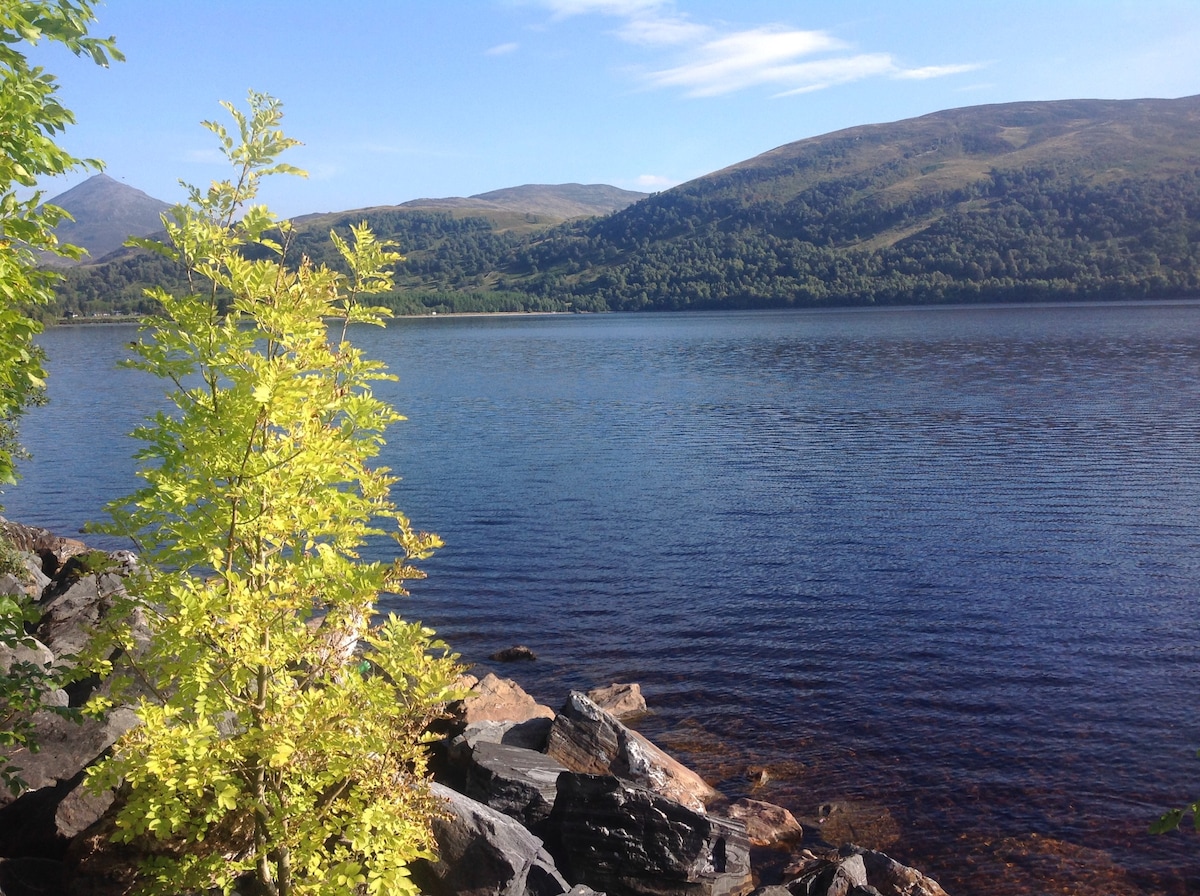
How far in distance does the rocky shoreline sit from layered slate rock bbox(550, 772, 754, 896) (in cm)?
2

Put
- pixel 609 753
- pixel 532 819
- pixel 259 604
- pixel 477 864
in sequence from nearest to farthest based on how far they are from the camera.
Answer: pixel 259 604 → pixel 477 864 → pixel 532 819 → pixel 609 753

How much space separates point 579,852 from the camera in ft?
43.4

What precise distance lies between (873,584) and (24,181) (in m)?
24.1

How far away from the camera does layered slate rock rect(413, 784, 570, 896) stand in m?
11.3

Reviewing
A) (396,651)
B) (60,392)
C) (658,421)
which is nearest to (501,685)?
(396,651)

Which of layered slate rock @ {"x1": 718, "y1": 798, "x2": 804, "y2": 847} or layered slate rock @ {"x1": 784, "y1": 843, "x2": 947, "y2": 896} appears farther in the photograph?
layered slate rock @ {"x1": 718, "y1": 798, "x2": 804, "y2": 847}

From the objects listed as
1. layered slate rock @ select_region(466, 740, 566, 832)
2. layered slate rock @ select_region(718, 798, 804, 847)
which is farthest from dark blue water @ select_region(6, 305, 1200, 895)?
layered slate rock @ select_region(466, 740, 566, 832)

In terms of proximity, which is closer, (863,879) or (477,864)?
(477,864)

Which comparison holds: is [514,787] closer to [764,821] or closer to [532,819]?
[532,819]

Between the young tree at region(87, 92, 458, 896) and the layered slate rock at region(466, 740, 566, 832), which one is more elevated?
the young tree at region(87, 92, 458, 896)

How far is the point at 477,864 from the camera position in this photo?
11.4 m

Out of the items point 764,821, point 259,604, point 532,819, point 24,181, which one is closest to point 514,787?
point 532,819

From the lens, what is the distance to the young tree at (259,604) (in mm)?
7129

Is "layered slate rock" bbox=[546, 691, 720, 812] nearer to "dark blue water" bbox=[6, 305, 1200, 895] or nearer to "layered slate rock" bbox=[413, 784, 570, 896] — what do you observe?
"dark blue water" bbox=[6, 305, 1200, 895]
